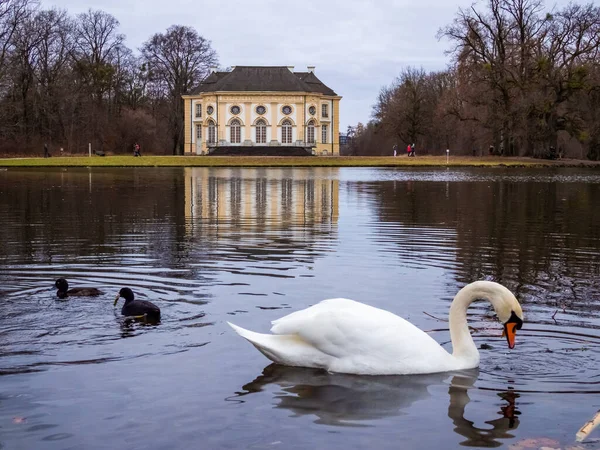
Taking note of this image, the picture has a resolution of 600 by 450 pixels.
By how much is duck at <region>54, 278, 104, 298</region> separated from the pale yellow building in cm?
8542

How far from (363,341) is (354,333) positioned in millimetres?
103

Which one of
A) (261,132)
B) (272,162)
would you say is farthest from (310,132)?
(272,162)

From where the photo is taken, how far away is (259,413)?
225 inches

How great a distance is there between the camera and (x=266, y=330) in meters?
7.95

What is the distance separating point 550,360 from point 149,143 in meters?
89.3

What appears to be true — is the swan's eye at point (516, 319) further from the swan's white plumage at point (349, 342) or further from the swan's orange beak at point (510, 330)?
the swan's white plumage at point (349, 342)

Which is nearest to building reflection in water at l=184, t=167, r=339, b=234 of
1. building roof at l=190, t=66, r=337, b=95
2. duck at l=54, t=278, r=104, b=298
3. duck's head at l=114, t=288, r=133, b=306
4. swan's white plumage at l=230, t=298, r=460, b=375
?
duck at l=54, t=278, r=104, b=298

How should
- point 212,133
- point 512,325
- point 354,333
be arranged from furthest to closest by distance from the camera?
point 212,133 < point 512,325 < point 354,333

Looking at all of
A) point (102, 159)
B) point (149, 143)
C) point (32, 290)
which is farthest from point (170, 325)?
point (149, 143)

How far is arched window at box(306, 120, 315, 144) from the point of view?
A: 323 ft

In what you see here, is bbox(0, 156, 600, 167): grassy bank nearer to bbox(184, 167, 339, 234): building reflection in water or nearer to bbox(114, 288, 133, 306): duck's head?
bbox(184, 167, 339, 234): building reflection in water

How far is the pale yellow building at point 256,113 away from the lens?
96.4 meters

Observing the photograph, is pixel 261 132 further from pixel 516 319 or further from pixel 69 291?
pixel 516 319

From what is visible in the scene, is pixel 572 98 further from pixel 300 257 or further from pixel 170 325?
pixel 170 325
